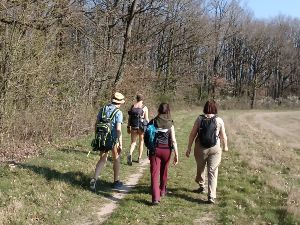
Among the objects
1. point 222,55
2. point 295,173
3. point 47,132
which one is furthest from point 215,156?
point 222,55

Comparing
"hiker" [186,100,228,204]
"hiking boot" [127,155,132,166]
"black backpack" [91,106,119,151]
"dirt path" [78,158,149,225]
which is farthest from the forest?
"hiker" [186,100,228,204]

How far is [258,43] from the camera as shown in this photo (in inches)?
3091

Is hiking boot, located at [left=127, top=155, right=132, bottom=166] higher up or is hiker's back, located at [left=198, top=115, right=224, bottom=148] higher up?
hiker's back, located at [left=198, top=115, right=224, bottom=148]

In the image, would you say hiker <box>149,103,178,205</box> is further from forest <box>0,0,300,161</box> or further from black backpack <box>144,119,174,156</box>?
forest <box>0,0,300,161</box>

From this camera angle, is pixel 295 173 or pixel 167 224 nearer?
pixel 167 224

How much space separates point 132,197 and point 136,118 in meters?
4.05

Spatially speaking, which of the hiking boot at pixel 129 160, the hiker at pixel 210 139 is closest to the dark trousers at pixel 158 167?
the hiker at pixel 210 139

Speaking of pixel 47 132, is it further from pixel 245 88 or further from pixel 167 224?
pixel 245 88

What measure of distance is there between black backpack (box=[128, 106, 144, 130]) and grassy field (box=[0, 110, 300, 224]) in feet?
3.92

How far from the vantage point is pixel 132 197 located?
8.84 metres

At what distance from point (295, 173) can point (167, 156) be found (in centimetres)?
607

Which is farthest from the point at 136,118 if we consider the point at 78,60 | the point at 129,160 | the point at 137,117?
the point at 78,60

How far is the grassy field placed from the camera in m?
7.48

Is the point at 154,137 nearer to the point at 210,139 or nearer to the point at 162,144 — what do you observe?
the point at 162,144
